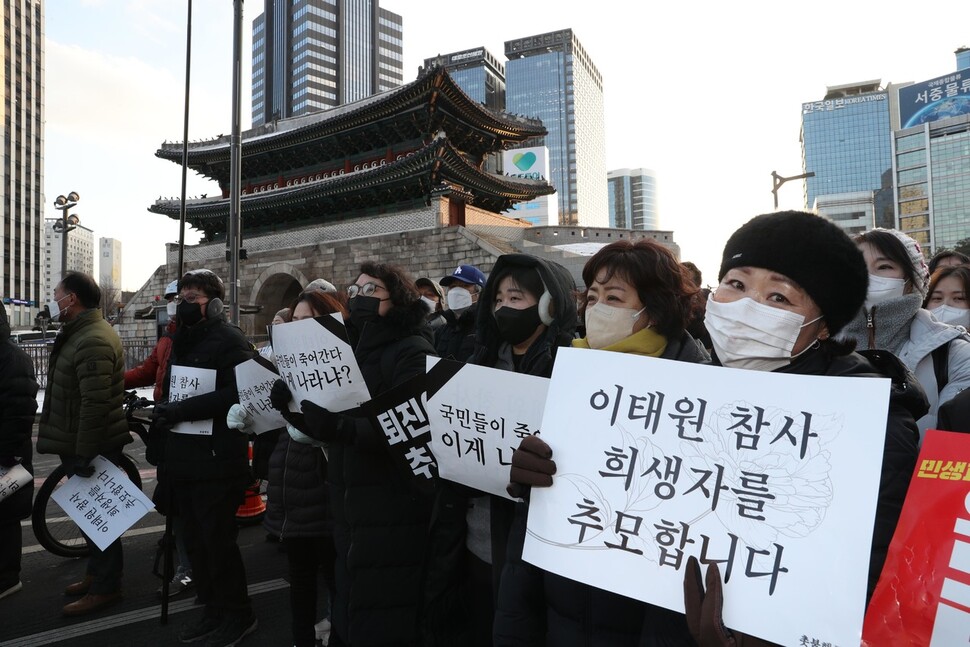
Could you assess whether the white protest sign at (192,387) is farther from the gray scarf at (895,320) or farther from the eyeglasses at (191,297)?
the gray scarf at (895,320)

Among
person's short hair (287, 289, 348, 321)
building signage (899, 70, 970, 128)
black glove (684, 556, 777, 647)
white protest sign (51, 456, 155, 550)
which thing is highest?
building signage (899, 70, 970, 128)

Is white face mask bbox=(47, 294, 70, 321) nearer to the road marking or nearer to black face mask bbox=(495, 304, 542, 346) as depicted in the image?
the road marking

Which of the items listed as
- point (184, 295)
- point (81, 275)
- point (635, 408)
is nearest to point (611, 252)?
point (635, 408)

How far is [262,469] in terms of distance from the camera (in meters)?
3.26

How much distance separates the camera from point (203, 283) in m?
3.12

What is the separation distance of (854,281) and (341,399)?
190 cm

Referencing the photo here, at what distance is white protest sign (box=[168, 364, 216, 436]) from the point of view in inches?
118

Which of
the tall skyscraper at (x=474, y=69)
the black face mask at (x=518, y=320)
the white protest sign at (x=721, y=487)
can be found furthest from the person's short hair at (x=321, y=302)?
the tall skyscraper at (x=474, y=69)

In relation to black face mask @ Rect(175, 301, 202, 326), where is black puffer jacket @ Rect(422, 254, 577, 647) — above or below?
below

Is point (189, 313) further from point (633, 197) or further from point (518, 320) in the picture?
point (633, 197)

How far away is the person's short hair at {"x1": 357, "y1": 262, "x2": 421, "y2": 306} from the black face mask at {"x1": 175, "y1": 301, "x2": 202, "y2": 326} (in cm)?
115

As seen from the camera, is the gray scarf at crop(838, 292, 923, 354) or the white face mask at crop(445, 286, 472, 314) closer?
the gray scarf at crop(838, 292, 923, 354)

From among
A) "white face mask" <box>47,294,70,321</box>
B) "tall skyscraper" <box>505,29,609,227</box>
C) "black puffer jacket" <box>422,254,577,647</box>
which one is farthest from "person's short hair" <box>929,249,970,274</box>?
"tall skyscraper" <box>505,29,609,227</box>

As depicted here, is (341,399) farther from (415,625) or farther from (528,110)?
(528,110)
